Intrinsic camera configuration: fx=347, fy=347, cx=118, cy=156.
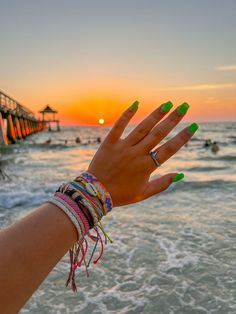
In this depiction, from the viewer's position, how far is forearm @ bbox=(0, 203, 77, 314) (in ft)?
3.48

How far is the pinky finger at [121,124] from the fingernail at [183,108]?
0.19 meters

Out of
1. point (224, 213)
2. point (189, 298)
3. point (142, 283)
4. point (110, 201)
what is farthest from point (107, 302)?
point (224, 213)

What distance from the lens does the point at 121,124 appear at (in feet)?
4.75

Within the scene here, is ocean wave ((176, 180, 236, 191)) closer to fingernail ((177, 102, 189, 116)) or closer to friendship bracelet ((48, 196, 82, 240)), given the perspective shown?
fingernail ((177, 102, 189, 116))

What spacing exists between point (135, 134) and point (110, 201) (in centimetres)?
29

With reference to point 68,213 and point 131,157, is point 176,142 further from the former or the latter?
point 68,213

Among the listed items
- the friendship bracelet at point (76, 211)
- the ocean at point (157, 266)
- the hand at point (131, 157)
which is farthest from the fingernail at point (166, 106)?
the ocean at point (157, 266)

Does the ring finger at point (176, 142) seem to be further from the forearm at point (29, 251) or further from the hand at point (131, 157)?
the forearm at point (29, 251)

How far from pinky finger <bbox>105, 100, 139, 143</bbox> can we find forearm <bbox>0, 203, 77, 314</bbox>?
0.37 m

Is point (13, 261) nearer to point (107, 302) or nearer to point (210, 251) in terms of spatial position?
point (107, 302)

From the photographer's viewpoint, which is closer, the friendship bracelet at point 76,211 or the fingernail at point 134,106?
the friendship bracelet at point 76,211

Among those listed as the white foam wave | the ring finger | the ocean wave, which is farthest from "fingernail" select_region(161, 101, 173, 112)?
the ocean wave

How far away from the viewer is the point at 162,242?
5.44 metres

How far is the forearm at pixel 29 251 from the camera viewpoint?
106cm
